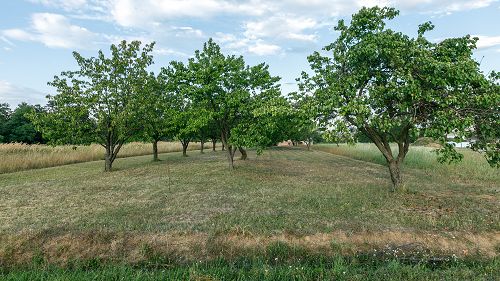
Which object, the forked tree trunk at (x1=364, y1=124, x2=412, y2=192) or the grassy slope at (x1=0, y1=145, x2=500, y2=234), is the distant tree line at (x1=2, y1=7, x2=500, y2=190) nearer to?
the forked tree trunk at (x1=364, y1=124, x2=412, y2=192)

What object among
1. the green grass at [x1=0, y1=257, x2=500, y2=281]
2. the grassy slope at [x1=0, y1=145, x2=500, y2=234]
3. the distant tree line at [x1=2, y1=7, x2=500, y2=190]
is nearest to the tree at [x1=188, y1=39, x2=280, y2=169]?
the distant tree line at [x1=2, y1=7, x2=500, y2=190]

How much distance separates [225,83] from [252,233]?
1374cm

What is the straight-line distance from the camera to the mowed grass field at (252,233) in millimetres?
6492

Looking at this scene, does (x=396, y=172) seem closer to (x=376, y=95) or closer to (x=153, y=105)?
(x=376, y=95)

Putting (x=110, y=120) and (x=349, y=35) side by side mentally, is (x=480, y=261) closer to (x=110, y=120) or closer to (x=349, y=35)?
(x=349, y=35)

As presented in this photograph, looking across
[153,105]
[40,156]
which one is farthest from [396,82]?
[40,156]

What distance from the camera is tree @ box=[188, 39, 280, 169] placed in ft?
65.2

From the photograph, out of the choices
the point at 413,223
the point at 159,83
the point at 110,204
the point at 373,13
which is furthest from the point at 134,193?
the point at 159,83

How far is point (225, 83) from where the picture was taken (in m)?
A: 20.6

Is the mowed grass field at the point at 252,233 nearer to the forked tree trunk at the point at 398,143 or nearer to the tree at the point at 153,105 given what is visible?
the forked tree trunk at the point at 398,143

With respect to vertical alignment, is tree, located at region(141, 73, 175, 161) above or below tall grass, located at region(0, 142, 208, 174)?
above

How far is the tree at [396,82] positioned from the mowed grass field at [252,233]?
2771mm

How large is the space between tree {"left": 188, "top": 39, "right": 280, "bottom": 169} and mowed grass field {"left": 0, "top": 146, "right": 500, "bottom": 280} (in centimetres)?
760

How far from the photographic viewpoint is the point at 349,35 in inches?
492
